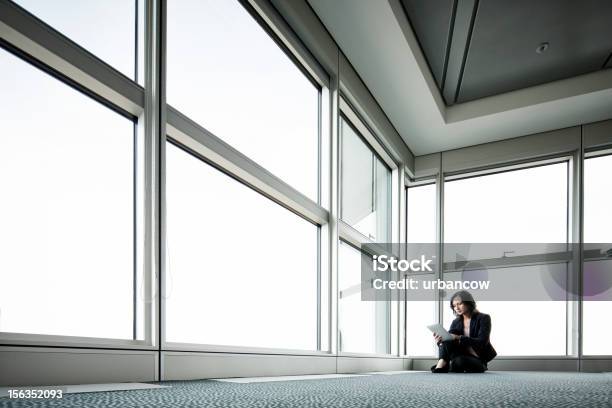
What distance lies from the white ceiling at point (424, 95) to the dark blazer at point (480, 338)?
1.98 meters

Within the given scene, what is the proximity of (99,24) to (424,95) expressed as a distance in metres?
3.38

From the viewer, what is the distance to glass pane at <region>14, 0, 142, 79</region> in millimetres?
1859

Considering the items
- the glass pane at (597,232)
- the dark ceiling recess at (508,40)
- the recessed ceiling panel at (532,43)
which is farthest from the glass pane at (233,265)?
the glass pane at (597,232)

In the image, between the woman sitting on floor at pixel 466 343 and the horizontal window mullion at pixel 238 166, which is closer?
the horizontal window mullion at pixel 238 166

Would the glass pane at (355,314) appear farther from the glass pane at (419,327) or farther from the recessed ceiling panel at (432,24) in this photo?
the recessed ceiling panel at (432,24)

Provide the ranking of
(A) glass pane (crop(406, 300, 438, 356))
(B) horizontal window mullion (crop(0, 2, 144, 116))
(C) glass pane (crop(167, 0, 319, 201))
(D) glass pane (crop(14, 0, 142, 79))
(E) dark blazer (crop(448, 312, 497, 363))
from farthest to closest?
(A) glass pane (crop(406, 300, 438, 356)) < (E) dark blazer (crop(448, 312, 497, 363)) < (C) glass pane (crop(167, 0, 319, 201)) < (D) glass pane (crop(14, 0, 142, 79)) < (B) horizontal window mullion (crop(0, 2, 144, 116))

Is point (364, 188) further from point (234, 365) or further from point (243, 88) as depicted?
point (234, 365)

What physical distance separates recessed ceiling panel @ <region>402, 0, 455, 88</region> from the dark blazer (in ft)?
7.17

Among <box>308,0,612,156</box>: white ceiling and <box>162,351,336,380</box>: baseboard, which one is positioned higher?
<box>308,0,612,156</box>: white ceiling

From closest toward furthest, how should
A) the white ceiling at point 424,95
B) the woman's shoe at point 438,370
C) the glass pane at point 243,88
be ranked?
the glass pane at point 243,88, the white ceiling at point 424,95, the woman's shoe at point 438,370

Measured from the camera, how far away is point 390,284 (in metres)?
5.66

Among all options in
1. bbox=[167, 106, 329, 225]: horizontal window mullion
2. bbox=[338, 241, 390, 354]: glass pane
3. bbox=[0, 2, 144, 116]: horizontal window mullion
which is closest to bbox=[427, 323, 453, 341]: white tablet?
bbox=[338, 241, 390, 354]: glass pane

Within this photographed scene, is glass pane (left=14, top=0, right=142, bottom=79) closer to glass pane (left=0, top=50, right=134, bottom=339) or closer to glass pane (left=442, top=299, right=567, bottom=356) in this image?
glass pane (left=0, top=50, right=134, bottom=339)

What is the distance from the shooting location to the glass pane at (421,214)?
19.9 feet
